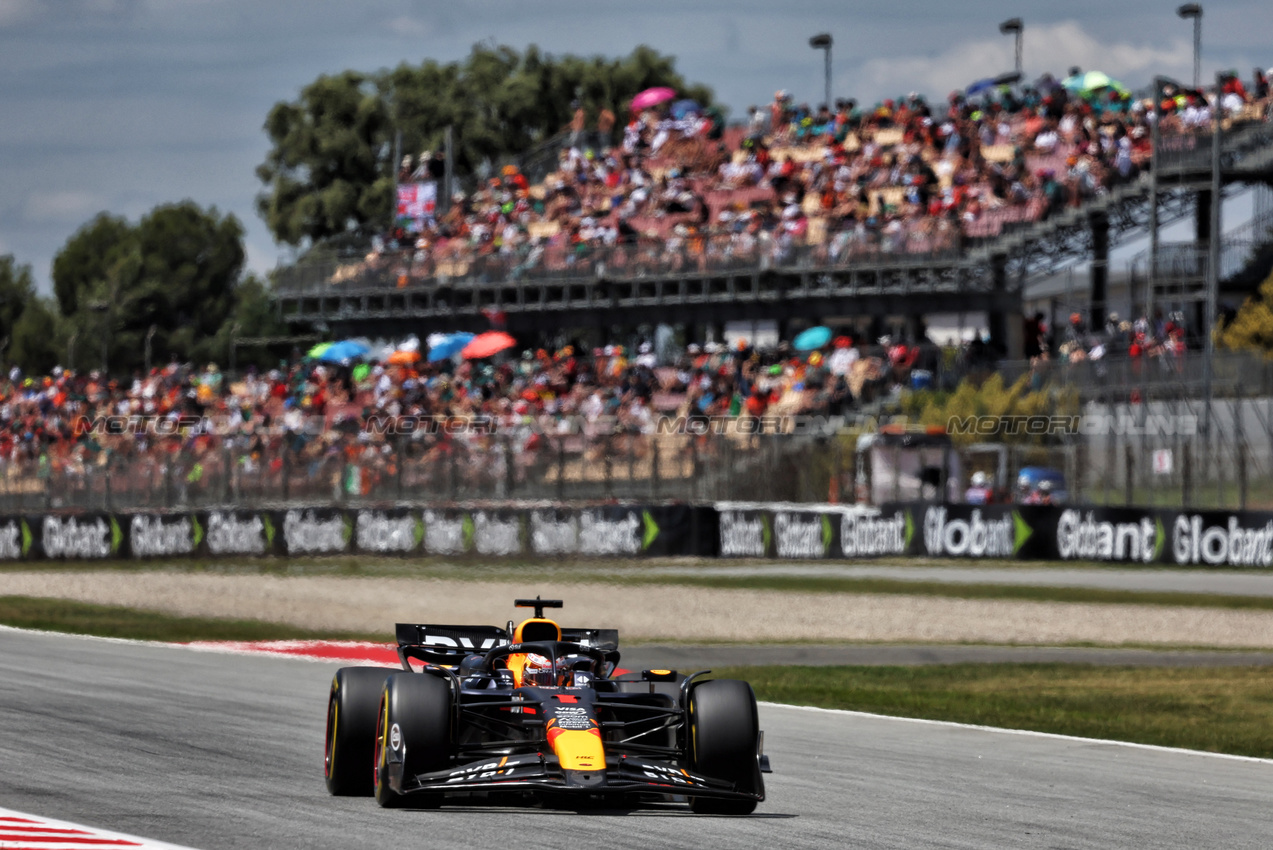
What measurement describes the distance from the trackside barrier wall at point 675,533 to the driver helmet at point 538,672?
66.2 ft

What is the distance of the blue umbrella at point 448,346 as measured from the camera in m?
46.3

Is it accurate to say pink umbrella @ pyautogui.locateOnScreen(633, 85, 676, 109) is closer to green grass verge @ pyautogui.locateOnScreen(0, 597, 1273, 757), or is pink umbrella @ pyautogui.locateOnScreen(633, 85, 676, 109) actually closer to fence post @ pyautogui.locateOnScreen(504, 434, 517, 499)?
fence post @ pyautogui.locateOnScreen(504, 434, 517, 499)

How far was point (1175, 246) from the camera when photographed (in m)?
39.3

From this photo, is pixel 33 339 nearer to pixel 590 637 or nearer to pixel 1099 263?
pixel 1099 263

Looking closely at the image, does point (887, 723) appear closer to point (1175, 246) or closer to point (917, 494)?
point (917, 494)

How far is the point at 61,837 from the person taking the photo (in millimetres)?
7855

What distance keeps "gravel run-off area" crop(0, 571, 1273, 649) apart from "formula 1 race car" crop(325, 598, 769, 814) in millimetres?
13194

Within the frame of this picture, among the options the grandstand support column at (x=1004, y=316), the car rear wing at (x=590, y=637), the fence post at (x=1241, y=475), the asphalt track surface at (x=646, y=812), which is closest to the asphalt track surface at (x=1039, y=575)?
the fence post at (x=1241, y=475)

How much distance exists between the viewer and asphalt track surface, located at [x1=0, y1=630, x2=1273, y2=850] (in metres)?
8.44

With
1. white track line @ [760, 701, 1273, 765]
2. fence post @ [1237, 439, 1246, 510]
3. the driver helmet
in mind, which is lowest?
white track line @ [760, 701, 1273, 765]

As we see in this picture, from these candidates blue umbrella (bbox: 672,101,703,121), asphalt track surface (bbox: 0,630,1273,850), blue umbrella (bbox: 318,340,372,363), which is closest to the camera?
asphalt track surface (bbox: 0,630,1273,850)

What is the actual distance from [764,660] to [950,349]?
1811cm

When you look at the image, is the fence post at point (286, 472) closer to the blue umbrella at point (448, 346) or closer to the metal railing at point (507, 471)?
the metal railing at point (507, 471)

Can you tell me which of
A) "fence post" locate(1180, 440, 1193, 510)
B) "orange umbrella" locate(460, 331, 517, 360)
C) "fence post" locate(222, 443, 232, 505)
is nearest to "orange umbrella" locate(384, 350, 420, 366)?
"orange umbrella" locate(460, 331, 517, 360)
